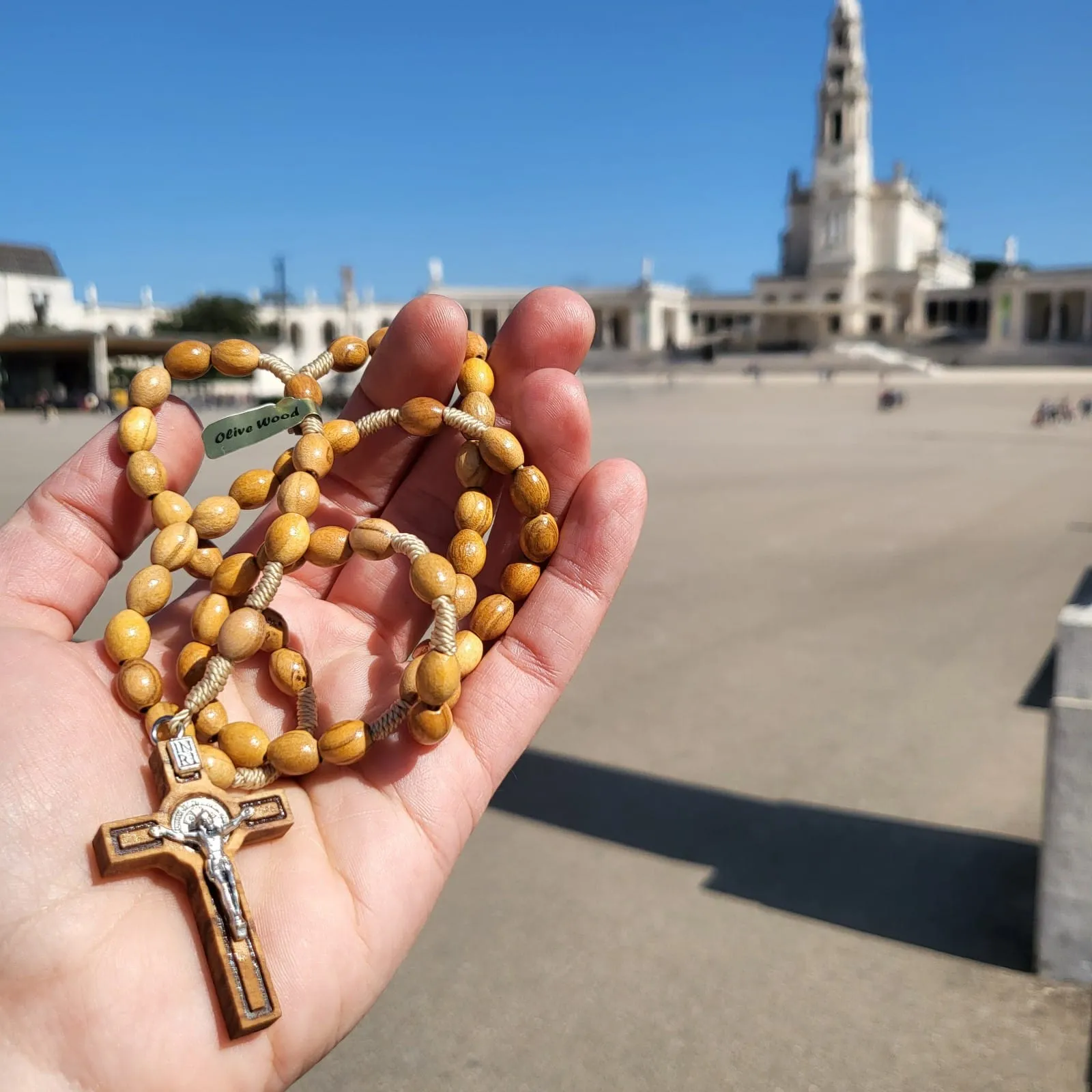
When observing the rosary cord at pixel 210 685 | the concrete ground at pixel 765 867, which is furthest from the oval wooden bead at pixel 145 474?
the concrete ground at pixel 765 867

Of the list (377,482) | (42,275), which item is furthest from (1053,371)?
(42,275)

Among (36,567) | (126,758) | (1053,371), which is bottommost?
(1053,371)

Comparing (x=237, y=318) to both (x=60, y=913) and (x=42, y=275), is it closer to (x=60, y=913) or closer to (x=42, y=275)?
(x=42, y=275)

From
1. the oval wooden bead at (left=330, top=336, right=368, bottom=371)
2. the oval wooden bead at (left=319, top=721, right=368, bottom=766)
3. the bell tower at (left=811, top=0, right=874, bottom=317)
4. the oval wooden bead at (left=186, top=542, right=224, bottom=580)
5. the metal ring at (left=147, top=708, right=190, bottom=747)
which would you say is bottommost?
the oval wooden bead at (left=319, top=721, right=368, bottom=766)

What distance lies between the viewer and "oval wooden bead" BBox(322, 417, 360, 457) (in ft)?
8.54

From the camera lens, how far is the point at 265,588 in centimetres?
234

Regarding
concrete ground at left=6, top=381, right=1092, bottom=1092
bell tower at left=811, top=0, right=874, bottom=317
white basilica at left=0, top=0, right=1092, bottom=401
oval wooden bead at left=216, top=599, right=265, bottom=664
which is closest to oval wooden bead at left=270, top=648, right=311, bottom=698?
oval wooden bead at left=216, top=599, right=265, bottom=664

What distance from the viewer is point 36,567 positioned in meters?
2.39

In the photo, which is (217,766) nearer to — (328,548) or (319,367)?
(328,548)

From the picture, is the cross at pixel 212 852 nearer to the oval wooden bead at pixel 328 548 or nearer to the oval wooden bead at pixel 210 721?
the oval wooden bead at pixel 210 721

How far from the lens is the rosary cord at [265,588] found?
2326 mm

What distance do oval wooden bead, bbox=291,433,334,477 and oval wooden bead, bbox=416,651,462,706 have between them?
0.66 m

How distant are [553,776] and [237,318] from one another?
267 ft

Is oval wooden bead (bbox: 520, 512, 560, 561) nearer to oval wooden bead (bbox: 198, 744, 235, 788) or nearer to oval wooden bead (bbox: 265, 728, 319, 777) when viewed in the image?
oval wooden bead (bbox: 265, 728, 319, 777)
